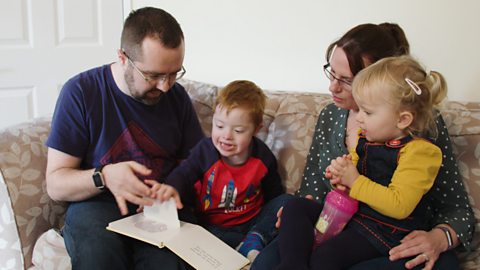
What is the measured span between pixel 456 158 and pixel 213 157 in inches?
35.0

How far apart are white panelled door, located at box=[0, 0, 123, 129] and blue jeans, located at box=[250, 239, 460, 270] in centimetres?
208

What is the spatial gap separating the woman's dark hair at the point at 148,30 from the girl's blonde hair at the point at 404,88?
62cm

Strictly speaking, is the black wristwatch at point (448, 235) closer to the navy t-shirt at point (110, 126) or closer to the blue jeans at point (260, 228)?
the blue jeans at point (260, 228)

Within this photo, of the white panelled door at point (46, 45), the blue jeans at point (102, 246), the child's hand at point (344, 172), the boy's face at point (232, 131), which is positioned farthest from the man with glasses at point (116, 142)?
the white panelled door at point (46, 45)

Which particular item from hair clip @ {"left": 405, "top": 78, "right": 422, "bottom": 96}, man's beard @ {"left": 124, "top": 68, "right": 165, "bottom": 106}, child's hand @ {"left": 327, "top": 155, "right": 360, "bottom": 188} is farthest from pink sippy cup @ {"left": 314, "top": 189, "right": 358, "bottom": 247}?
man's beard @ {"left": 124, "top": 68, "right": 165, "bottom": 106}

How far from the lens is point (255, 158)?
1.88 metres

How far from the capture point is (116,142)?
168 cm

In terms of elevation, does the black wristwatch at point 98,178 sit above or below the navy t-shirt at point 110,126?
below

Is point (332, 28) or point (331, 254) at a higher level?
point (332, 28)

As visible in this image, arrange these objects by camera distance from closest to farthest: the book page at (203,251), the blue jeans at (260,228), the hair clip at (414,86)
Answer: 1. the hair clip at (414,86)
2. the book page at (203,251)
3. the blue jeans at (260,228)

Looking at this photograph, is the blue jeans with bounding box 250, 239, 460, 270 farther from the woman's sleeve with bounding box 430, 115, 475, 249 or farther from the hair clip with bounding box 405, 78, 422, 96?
the hair clip with bounding box 405, 78, 422, 96

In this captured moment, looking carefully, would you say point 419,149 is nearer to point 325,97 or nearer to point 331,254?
point 331,254

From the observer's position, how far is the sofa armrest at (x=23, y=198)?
161 cm

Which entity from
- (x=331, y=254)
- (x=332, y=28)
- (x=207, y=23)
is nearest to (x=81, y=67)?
A: (x=207, y=23)
